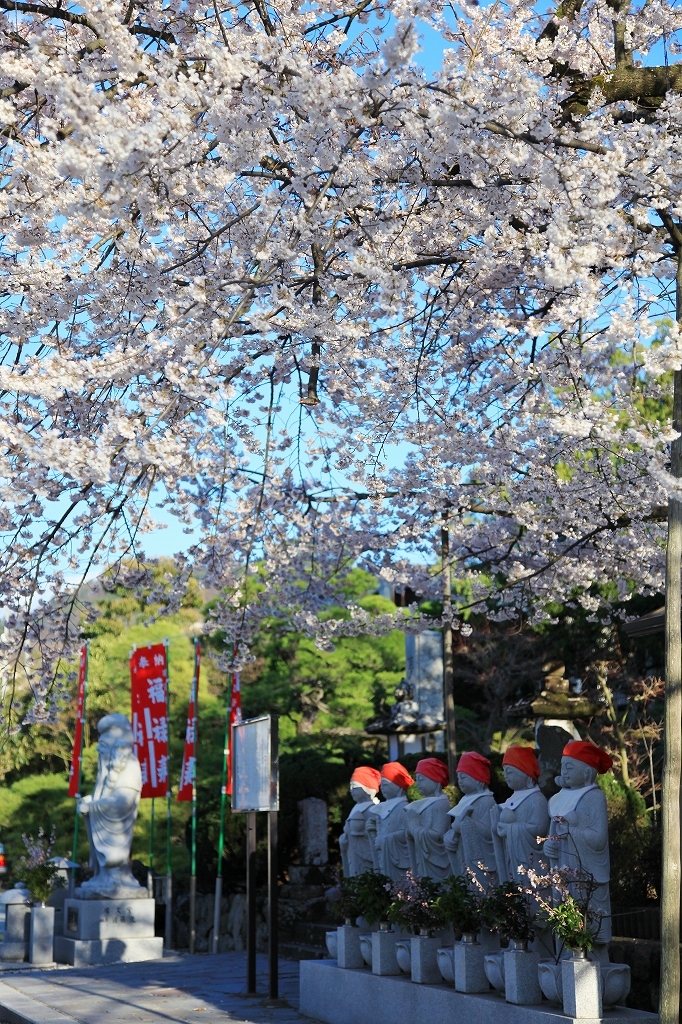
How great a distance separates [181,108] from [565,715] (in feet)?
32.8

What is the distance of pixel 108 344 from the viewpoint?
744cm

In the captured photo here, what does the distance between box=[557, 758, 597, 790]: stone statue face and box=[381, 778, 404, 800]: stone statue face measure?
9.36 ft

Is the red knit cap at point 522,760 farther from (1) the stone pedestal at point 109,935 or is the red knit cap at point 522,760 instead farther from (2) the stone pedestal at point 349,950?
(1) the stone pedestal at point 109,935

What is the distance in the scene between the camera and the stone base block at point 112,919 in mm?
13367

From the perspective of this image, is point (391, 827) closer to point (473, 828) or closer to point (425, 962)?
point (473, 828)

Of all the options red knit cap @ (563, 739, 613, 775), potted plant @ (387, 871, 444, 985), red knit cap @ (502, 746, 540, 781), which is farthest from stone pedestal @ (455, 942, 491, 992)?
red knit cap @ (563, 739, 613, 775)

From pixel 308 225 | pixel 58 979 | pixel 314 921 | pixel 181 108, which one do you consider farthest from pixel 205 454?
pixel 314 921

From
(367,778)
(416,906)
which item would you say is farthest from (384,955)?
(367,778)

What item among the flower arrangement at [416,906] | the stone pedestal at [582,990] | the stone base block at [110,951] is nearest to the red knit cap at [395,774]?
the flower arrangement at [416,906]

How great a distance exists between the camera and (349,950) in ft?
28.7

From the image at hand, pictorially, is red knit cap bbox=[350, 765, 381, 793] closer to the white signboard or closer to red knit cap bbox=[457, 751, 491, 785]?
the white signboard

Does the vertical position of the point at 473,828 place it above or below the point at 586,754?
below

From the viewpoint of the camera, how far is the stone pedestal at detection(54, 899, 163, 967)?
13.2 m

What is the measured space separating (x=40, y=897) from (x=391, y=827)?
261 inches
